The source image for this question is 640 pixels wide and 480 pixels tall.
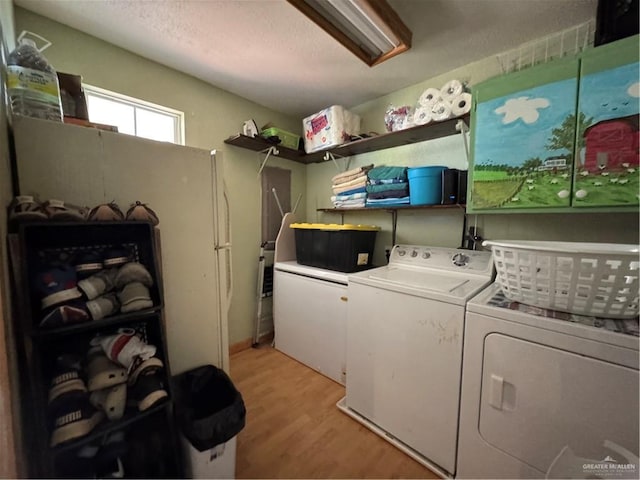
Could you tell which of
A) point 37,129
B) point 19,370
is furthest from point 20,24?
point 19,370

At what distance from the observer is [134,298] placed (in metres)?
0.94

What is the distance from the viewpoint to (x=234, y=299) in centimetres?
247

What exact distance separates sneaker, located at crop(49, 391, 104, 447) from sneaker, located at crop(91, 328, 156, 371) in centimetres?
13

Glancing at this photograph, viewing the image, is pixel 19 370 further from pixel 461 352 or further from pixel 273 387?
pixel 461 352

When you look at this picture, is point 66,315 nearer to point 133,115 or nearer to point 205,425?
point 205,425

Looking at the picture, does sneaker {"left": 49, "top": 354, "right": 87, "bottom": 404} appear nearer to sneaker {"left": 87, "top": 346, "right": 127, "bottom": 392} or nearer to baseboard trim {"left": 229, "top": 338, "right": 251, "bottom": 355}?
sneaker {"left": 87, "top": 346, "right": 127, "bottom": 392}

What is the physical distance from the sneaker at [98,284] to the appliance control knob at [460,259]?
195cm

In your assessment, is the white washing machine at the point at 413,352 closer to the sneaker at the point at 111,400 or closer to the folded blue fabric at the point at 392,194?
the folded blue fabric at the point at 392,194

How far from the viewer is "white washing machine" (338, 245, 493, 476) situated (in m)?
1.24

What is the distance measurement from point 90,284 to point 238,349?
6.09 ft

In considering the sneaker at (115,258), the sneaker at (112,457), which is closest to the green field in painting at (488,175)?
the sneaker at (115,258)

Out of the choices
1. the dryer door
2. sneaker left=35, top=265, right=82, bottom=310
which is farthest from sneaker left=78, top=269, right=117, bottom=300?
the dryer door

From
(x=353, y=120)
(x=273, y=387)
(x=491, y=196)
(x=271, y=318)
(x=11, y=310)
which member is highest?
(x=353, y=120)

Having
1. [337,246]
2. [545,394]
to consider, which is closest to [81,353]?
[337,246]
